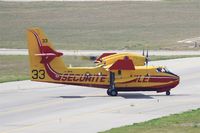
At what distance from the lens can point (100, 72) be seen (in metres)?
47.2

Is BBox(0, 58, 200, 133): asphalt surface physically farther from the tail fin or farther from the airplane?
the tail fin

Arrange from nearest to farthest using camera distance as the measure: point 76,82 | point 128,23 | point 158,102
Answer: point 158,102 < point 76,82 < point 128,23

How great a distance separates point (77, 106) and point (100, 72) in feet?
16.5

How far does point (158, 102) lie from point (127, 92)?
5.17 m

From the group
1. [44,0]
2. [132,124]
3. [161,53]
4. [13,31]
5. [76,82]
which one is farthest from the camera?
[44,0]

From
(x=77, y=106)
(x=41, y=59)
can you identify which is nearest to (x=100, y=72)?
(x=41, y=59)

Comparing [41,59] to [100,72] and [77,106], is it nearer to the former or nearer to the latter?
[100,72]

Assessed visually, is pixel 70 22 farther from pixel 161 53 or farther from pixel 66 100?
pixel 66 100

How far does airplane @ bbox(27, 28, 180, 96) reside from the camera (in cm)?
4678

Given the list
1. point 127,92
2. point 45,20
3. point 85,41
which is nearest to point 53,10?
point 45,20

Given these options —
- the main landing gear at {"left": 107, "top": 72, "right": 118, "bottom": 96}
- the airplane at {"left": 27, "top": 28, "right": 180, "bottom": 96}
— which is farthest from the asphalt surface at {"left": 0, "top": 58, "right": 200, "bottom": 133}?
A: the airplane at {"left": 27, "top": 28, "right": 180, "bottom": 96}

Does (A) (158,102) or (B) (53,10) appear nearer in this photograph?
(A) (158,102)

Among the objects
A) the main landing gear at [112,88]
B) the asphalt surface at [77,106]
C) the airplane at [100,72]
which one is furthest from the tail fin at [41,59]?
the main landing gear at [112,88]

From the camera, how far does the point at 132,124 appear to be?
117 feet
